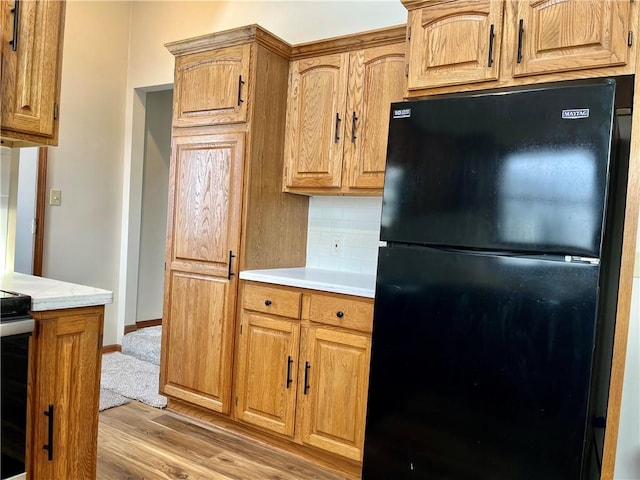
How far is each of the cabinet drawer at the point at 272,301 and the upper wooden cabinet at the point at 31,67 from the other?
1.19m

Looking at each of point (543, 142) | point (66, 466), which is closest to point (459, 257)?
point (543, 142)

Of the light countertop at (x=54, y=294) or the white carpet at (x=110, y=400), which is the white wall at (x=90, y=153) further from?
the light countertop at (x=54, y=294)

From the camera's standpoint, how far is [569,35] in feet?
5.58

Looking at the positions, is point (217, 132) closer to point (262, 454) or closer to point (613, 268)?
point (262, 454)

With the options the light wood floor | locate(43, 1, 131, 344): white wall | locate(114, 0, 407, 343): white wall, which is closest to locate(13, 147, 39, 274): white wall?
locate(43, 1, 131, 344): white wall

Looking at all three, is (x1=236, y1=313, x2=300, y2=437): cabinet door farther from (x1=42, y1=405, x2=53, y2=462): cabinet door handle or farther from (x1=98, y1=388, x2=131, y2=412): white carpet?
(x1=42, y1=405, x2=53, y2=462): cabinet door handle

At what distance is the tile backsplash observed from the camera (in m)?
2.76

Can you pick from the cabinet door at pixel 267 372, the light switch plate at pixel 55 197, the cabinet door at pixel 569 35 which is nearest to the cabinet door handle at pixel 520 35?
the cabinet door at pixel 569 35

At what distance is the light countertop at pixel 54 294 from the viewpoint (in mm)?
1534

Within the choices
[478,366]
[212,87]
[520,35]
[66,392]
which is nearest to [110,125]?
[212,87]

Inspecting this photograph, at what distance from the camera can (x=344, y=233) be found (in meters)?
2.86

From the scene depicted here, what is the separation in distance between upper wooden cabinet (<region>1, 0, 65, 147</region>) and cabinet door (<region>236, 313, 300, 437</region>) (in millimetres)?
1326

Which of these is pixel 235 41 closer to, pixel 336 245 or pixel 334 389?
pixel 336 245

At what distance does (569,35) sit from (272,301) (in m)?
1.72
